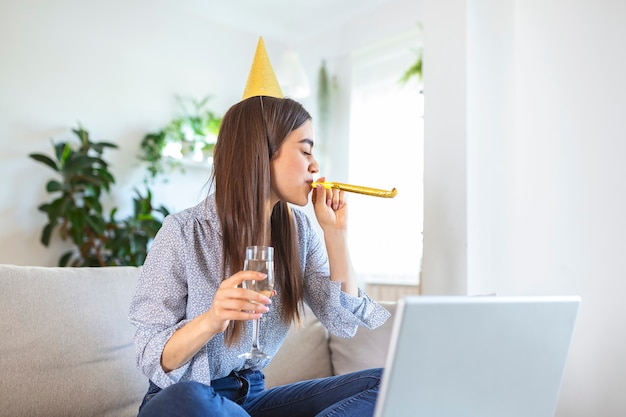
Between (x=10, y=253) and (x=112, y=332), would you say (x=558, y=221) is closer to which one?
(x=112, y=332)

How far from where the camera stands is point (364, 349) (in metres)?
1.84

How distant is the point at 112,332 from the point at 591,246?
1.39 metres

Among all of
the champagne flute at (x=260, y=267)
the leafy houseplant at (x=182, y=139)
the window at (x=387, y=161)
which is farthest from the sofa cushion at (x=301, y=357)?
the leafy houseplant at (x=182, y=139)

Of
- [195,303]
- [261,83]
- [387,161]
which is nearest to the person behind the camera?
[195,303]

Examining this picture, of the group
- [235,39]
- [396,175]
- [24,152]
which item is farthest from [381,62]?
[24,152]

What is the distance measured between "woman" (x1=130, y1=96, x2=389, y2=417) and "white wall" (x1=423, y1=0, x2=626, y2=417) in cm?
44

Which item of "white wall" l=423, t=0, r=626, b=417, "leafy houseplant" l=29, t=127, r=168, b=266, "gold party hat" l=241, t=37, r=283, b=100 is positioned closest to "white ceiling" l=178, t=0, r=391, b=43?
"leafy houseplant" l=29, t=127, r=168, b=266

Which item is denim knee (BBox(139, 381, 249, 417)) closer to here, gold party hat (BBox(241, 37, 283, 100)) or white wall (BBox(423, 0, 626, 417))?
gold party hat (BBox(241, 37, 283, 100))

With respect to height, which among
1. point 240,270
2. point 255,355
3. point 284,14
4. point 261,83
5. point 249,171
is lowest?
point 255,355

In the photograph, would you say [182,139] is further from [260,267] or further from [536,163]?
[260,267]

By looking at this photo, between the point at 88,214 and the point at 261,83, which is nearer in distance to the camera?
the point at 261,83

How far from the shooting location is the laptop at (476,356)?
76 centimetres

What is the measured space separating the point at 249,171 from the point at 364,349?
83 cm

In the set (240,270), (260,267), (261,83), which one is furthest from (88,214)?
(260,267)
